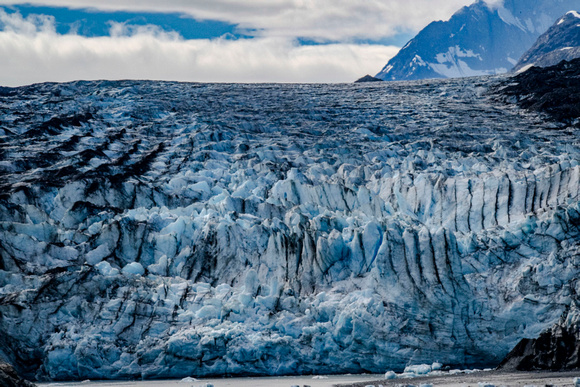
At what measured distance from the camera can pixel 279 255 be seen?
1662 cm

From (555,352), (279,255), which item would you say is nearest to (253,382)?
(279,255)

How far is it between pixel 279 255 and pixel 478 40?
12661 centimetres

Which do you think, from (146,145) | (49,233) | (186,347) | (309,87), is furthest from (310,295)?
(309,87)

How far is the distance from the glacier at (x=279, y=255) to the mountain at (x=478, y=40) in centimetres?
10736

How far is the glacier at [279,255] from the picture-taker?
46.9ft

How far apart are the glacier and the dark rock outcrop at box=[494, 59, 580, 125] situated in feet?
15.2

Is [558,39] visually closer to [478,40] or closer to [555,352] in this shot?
[478,40]

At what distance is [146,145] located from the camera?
1007 inches

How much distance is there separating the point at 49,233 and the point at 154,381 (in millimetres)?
5030

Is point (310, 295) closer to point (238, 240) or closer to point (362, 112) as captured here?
point (238, 240)

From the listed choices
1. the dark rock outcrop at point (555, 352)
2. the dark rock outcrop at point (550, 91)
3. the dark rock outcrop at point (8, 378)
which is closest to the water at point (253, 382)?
the dark rock outcrop at point (555, 352)

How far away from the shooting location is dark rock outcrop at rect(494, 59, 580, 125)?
28.6 m

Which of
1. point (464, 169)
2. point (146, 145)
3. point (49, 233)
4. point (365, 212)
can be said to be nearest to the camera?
point (49, 233)

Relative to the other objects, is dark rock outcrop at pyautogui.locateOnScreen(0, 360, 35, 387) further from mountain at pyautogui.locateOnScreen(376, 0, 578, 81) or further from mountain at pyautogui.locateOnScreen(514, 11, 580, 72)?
mountain at pyautogui.locateOnScreen(376, 0, 578, 81)
